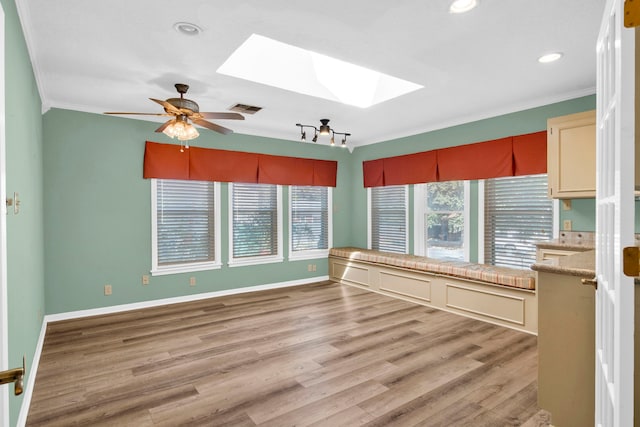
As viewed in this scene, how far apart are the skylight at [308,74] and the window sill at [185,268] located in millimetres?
2833

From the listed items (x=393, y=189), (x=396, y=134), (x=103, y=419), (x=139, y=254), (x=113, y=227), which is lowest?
(x=103, y=419)

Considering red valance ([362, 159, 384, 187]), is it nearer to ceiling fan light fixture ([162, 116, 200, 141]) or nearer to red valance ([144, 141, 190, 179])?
red valance ([144, 141, 190, 179])

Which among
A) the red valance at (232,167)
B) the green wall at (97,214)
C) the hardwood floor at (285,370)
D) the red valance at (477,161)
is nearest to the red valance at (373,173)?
the red valance at (232,167)

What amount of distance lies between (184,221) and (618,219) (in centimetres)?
482

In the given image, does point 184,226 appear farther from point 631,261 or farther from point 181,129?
point 631,261

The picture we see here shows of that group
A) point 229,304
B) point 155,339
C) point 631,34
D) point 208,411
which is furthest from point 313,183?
point 631,34

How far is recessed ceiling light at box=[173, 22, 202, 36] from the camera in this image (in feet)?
7.92

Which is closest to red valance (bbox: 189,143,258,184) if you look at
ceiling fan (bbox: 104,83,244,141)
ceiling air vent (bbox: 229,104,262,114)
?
ceiling air vent (bbox: 229,104,262,114)

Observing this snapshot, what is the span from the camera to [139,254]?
15.1 feet

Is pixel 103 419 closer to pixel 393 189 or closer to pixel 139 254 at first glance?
pixel 139 254

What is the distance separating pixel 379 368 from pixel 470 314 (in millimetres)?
1925

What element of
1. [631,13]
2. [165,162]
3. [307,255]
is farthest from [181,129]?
[307,255]

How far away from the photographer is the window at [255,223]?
541 cm

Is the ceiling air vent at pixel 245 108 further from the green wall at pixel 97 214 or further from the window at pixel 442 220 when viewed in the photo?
the window at pixel 442 220
